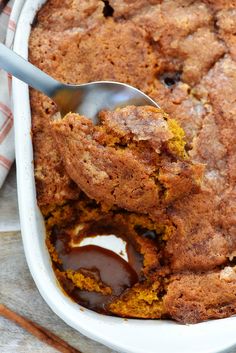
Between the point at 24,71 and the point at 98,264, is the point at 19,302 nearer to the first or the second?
the point at 98,264

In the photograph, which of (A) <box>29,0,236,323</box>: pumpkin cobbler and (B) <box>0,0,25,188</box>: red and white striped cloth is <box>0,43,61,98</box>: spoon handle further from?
(B) <box>0,0,25,188</box>: red and white striped cloth

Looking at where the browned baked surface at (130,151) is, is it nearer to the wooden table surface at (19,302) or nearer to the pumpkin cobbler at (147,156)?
the pumpkin cobbler at (147,156)

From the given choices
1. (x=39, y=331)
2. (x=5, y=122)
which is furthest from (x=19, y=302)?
(x=5, y=122)

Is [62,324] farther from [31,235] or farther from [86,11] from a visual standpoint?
[86,11]

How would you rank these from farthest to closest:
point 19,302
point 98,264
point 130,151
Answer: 1. point 19,302
2. point 98,264
3. point 130,151

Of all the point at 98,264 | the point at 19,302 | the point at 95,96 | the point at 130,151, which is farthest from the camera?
the point at 19,302

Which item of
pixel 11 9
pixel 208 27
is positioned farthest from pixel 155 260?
pixel 11 9

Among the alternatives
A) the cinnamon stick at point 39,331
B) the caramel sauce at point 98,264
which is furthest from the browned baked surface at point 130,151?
the cinnamon stick at point 39,331
